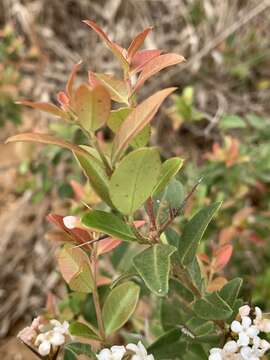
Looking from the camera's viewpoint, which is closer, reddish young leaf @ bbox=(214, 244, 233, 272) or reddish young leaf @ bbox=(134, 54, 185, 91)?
reddish young leaf @ bbox=(134, 54, 185, 91)

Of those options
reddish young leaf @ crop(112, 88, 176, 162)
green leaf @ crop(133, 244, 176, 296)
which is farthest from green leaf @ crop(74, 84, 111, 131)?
green leaf @ crop(133, 244, 176, 296)

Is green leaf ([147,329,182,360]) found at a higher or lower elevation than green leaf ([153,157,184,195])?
lower

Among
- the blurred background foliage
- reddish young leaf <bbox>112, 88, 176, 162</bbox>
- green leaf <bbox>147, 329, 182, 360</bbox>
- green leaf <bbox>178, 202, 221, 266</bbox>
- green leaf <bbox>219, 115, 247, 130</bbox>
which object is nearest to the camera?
reddish young leaf <bbox>112, 88, 176, 162</bbox>

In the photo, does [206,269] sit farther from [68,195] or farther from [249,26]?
[249,26]

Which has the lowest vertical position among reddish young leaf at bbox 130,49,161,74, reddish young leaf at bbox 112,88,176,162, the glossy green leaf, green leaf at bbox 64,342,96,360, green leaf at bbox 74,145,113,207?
green leaf at bbox 64,342,96,360

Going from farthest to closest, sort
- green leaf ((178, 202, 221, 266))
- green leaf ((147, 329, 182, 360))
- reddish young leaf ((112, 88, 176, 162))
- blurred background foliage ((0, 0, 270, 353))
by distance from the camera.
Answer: blurred background foliage ((0, 0, 270, 353)), green leaf ((147, 329, 182, 360)), green leaf ((178, 202, 221, 266)), reddish young leaf ((112, 88, 176, 162))

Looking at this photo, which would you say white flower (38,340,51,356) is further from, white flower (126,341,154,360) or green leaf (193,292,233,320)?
green leaf (193,292,233,320)

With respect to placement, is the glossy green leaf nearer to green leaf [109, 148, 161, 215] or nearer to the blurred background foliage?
green leaf [109, 148, 161, 215]

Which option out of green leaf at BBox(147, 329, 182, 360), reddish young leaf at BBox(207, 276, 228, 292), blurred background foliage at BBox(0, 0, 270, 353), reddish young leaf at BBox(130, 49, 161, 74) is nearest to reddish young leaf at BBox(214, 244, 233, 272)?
reddish young leaf at BBox(207, 276, 228, 292)
